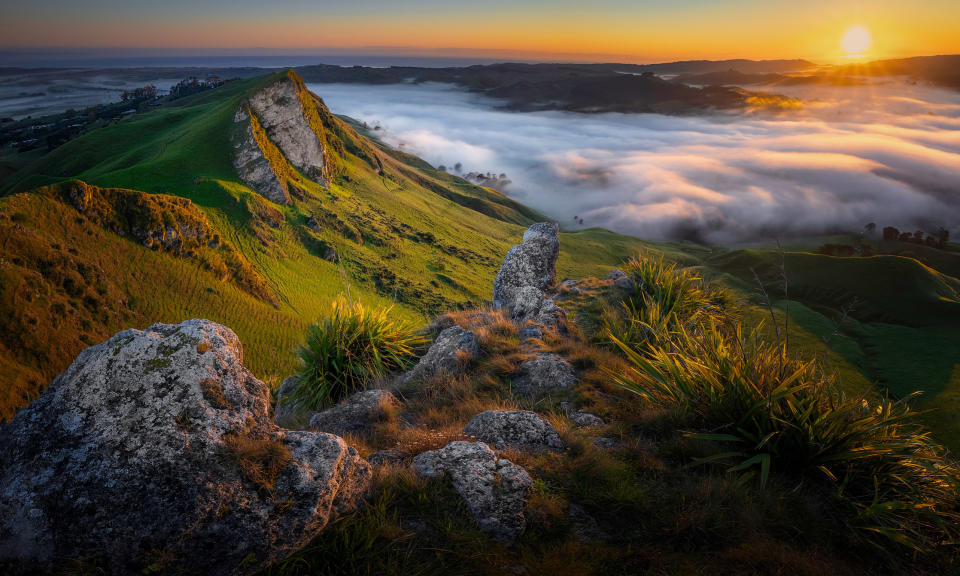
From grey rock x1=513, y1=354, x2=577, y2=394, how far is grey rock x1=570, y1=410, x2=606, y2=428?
3.01 feet

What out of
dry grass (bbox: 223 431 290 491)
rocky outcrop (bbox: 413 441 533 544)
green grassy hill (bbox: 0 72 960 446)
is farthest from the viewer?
green grassy hill (bbox: 0 72 960 446)

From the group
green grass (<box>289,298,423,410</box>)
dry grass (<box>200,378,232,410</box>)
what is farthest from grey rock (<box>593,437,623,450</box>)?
green grass (<box>289,298,423,410</box>)

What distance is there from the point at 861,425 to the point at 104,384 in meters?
6.20

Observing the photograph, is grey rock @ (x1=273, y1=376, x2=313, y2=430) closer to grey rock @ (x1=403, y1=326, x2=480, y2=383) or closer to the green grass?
the green grass

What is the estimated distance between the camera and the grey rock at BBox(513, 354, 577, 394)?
639 cm

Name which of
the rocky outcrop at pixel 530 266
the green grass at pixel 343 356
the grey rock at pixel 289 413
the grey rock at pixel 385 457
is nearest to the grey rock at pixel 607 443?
the grey rock at pixel 385 457

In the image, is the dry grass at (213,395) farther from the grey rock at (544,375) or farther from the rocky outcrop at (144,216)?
the rocky outcrop at (144,216)

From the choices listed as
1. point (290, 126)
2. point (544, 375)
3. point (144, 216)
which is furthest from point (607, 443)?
point (290, 126)

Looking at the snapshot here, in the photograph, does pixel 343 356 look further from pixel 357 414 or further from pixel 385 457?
pixel 385 457

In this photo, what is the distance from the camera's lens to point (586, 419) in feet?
17.0

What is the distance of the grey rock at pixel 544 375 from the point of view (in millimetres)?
6387

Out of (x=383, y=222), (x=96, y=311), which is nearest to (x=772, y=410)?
(x=96, y=311)

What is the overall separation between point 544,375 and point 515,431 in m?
2.00

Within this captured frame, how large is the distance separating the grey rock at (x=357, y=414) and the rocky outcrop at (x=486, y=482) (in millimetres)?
2012
